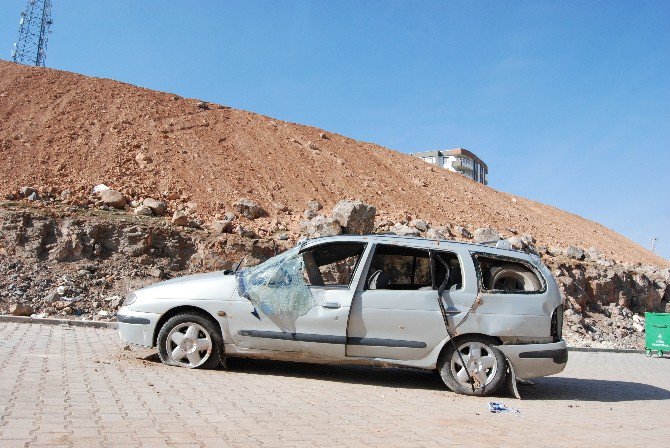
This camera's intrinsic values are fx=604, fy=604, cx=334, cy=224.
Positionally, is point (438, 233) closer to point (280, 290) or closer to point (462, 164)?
point (280, 290)

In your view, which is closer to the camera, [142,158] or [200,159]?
[142,158]

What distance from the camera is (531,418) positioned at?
5.70 meters

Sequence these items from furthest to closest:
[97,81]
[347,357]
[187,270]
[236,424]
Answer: [97,81] < [187,270] < [347,357] < [236,424]

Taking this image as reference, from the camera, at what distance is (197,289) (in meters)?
6.98

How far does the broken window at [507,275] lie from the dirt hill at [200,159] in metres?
14.8

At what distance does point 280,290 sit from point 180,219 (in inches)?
471

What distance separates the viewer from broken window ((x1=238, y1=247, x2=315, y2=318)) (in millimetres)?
6793

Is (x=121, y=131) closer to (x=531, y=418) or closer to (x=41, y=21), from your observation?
(x=41, y=21)

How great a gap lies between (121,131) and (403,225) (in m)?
12.7

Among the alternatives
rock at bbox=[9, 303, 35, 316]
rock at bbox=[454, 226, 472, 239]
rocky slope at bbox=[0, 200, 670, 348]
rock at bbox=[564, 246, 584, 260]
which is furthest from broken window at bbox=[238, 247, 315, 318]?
rock at bbox=[564, 246, 584, 260]

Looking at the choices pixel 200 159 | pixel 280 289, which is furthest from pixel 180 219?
pixel 280 289

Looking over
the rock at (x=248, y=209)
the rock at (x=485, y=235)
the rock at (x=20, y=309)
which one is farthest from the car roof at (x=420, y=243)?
the rock at (x=485, y=235)

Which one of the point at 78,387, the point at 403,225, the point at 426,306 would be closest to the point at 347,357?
the point at 426,306

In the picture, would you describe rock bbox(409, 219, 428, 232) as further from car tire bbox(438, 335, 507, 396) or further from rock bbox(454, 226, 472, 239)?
car tire bbox(438, 335, 507, 396)
